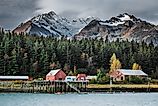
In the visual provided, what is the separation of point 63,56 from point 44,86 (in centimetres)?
4078

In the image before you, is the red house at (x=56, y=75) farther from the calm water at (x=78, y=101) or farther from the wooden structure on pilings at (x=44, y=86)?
the calm water at (x=78, y=101)

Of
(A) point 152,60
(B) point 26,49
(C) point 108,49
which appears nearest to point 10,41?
(B) point 26,49

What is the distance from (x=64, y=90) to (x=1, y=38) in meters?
52.7

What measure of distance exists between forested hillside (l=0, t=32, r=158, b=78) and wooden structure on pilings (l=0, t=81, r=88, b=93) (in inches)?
900

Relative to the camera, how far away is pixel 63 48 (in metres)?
172

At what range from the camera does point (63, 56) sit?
169 metres

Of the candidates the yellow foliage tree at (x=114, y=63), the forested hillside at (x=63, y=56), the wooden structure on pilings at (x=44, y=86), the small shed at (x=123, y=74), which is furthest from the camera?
the yellow foliage tree at (x=114, y=63)

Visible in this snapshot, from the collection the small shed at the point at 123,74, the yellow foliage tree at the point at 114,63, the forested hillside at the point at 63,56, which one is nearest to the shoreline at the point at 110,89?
the small shed at the point at 123,74

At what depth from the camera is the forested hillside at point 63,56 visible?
154 m

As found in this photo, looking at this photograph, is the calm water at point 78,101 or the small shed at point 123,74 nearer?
the calm water at point 78,101

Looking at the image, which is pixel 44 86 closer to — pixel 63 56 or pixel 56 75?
pixel 56 75

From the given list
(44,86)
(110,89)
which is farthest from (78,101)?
(44,86)

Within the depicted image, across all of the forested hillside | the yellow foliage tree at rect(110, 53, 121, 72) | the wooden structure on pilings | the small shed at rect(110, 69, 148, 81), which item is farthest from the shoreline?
the yellow foliage tree at rect(110, 53, 121, 72)

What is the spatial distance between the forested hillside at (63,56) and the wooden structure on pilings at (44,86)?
22.9 m
